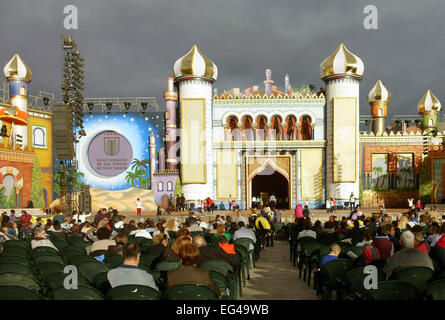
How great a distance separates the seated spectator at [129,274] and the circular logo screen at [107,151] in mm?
33170

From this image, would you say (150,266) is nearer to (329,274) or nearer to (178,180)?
(329,274)

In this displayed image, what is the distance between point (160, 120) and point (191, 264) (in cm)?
3303

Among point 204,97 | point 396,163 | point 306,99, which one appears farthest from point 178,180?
point 396,163

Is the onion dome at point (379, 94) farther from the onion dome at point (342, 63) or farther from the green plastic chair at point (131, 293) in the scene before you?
the green plastic chair at point (131, 293)

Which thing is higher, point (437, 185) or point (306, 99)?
point (306, 99)

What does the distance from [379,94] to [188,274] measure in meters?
37.6

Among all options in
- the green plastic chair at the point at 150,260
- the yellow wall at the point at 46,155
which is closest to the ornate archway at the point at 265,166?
the yellow wall at the point at 46,155

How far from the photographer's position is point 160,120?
37094 millimetres

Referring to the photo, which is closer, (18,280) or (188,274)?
(188,274)

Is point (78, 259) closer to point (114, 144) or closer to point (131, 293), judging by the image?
point (131, 293)

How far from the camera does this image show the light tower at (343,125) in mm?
31109

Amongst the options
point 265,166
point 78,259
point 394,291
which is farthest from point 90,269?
point 265,166

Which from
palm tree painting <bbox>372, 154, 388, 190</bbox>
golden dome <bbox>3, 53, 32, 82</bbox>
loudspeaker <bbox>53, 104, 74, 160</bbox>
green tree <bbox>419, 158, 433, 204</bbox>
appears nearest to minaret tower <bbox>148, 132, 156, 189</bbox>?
golden dome <bbox>3, 53, 32, 82</bbox>

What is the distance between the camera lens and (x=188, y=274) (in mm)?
4852
